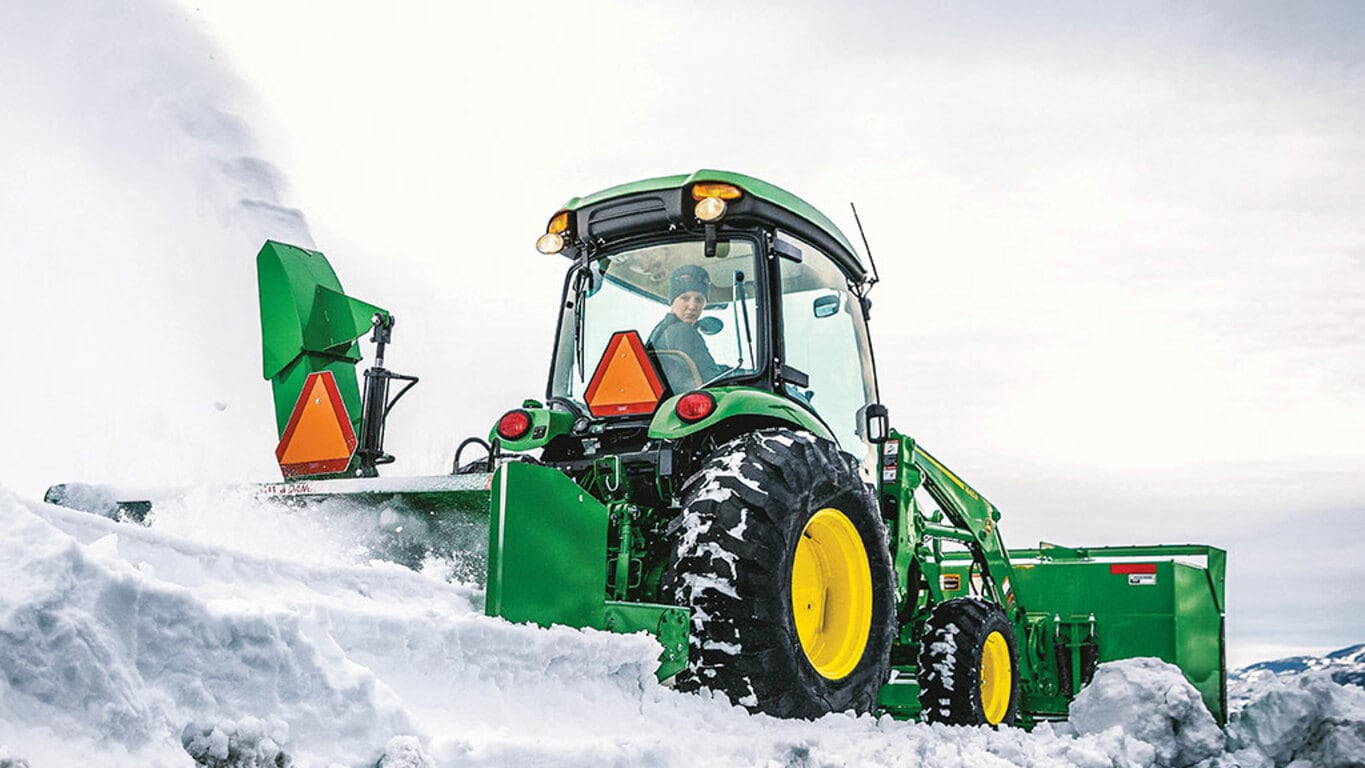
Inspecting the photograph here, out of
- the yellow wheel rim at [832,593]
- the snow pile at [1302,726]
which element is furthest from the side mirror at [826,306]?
the snow pile at [1302,726]

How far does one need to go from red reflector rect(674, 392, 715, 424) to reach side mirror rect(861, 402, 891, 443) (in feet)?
5.24

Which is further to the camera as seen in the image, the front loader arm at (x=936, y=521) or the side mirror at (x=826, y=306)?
the front loader arm at (x=936, y=521)

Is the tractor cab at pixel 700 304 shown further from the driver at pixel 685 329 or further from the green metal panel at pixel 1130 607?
the green metal panel at pixel 1130 607

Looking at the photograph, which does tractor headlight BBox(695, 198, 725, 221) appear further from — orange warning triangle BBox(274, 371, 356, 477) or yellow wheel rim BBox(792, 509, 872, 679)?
orange warning triangle BBox(274, 371, 356, 477)

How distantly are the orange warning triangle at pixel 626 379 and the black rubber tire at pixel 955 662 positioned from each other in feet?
6.90

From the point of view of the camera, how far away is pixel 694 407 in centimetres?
405

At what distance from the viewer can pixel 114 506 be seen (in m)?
4.40

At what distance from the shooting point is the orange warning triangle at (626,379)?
445cm

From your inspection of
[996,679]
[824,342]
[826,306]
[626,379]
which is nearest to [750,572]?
[626,379]

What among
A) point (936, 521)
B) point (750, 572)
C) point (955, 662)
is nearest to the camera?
point (750, 572)

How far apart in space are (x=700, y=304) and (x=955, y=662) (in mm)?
2174

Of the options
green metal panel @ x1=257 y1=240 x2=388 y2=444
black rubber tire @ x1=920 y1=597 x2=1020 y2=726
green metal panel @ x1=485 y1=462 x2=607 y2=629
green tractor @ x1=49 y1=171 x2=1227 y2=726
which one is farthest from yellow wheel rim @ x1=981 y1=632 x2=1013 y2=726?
green metal panel @ x1=257 y1=240 x2=388 y2=444

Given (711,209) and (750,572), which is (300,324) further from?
(750,572)

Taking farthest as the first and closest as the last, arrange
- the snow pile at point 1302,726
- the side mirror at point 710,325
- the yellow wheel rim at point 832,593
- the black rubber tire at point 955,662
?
1. the snow pile at point 1302,726
2. the black rubber tire at point 955,662
3. the side mirror at point 710,325
4. the yellow wheel rim at point 832,593
